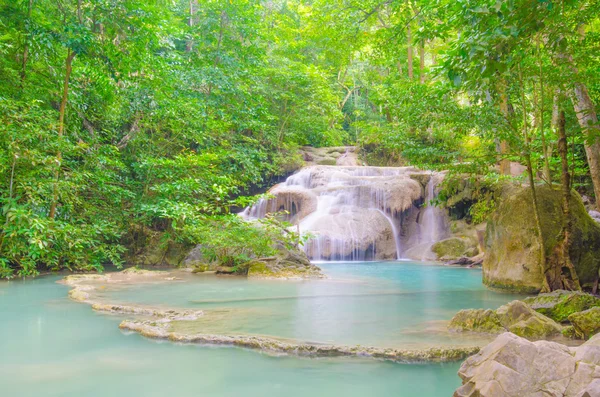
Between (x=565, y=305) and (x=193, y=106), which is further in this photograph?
(x=193, y=106)

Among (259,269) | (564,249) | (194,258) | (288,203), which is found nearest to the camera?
(564,249)

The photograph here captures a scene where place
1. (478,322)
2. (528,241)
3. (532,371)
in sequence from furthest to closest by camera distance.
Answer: (528,241) < (478,322) < (532,371)

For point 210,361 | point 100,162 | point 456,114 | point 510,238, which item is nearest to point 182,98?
point 100,162

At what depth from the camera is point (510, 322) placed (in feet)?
13.5

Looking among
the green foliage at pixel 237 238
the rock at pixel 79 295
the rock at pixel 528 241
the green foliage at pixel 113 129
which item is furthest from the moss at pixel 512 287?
the rock at pixel 79 295

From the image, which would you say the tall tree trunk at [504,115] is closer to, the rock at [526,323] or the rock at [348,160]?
the rock at [526,323]

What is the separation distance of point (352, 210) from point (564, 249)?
30.3 feet

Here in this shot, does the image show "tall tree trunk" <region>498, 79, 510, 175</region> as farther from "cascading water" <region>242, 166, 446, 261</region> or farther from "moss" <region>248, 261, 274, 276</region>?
"moss" <region>248, 261, 274, 276</region>

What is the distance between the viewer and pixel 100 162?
9.24m

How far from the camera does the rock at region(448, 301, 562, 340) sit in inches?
149

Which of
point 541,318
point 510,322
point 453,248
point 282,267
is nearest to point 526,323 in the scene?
point 541,318

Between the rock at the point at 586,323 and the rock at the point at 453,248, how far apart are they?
9193mm

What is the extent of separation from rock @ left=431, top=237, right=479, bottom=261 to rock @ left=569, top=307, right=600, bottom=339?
919 cm

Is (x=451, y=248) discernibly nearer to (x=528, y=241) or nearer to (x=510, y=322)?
(x=528, y=241)
